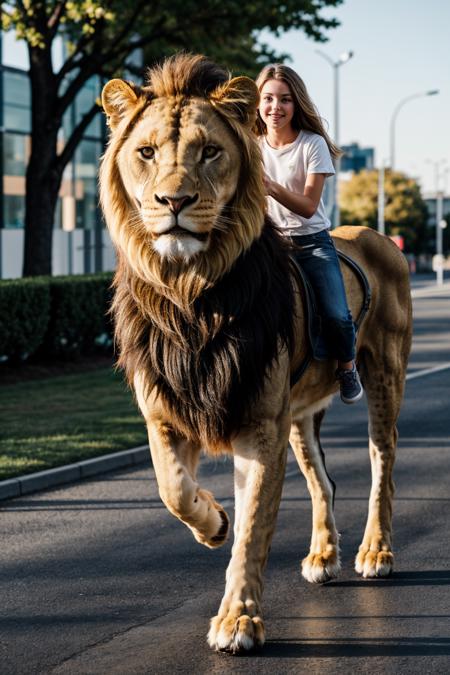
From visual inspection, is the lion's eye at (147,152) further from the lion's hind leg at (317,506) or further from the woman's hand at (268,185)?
the lion's hind leg at (317,506)

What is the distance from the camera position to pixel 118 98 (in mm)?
5020

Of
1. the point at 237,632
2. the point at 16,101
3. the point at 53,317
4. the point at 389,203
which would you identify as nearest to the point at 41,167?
the point at 53,317

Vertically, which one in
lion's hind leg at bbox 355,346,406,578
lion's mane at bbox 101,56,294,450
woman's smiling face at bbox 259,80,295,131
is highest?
woman's smiling face at bbox 259,80,295,131

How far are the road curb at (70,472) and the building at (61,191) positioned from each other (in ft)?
49.9

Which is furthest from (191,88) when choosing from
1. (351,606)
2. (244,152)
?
(351,606)

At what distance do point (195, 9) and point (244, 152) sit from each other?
54.9 feet

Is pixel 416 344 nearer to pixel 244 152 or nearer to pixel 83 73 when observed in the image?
pixel 83 73

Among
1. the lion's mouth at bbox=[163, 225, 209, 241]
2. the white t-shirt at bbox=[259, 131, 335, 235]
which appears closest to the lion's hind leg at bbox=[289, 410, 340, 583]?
the white t-shirt at bbox=[259, 131, 335, 235]

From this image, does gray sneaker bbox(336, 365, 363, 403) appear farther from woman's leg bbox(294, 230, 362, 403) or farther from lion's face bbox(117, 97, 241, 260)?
lion's face bbox(117, 97, 241, 260)

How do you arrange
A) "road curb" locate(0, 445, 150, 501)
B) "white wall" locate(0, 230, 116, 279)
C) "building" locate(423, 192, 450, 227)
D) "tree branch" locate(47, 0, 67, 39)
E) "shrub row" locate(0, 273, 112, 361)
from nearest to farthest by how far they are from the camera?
"road curb" locate(0, 445, 150, 501) → "shrub row" locate(0, 273, 112, 361) → "tree branch" locate(47, 0, 67, 39) → "white wall" locate(0, 230, 116, 279) → "building" locate(423, 192, 450, 227)

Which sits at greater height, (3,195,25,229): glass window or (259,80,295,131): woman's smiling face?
(3,195,25,229): glass window

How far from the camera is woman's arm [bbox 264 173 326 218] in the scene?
545cm

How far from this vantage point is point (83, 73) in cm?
2130

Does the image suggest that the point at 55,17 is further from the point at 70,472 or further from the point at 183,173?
the point at 183,173
